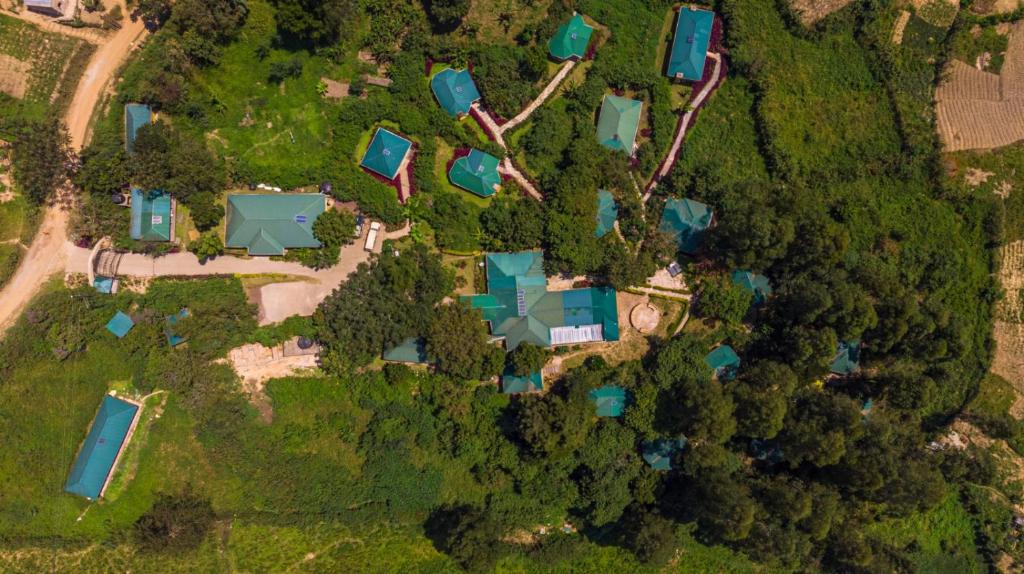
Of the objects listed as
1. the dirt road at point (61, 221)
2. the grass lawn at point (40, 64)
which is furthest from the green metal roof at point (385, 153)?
the grass lawn at point (40, 64)

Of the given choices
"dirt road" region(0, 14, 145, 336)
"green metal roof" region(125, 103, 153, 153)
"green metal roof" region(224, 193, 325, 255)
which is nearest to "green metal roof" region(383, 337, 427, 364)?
"green metal roof" region(224, 193, 325, 255)

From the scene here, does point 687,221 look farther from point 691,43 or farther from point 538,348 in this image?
point 538,348

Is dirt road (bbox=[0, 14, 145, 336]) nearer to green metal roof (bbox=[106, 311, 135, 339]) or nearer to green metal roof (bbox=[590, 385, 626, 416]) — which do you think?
green metal roof (bbox=[106, 311, 135, 339])

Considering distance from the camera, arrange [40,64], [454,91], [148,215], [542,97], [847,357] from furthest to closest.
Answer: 1. [542,97]
2. [847,357]
3. [454,91]
4. [40,64]
5. [148,215]

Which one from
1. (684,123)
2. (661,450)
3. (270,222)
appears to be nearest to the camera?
(270,222)

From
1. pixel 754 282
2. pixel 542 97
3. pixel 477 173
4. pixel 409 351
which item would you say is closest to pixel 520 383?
pixel 409 351

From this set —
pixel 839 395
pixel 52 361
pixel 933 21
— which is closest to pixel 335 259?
pixel 52 361

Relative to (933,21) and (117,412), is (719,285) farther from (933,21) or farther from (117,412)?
(117,412)
